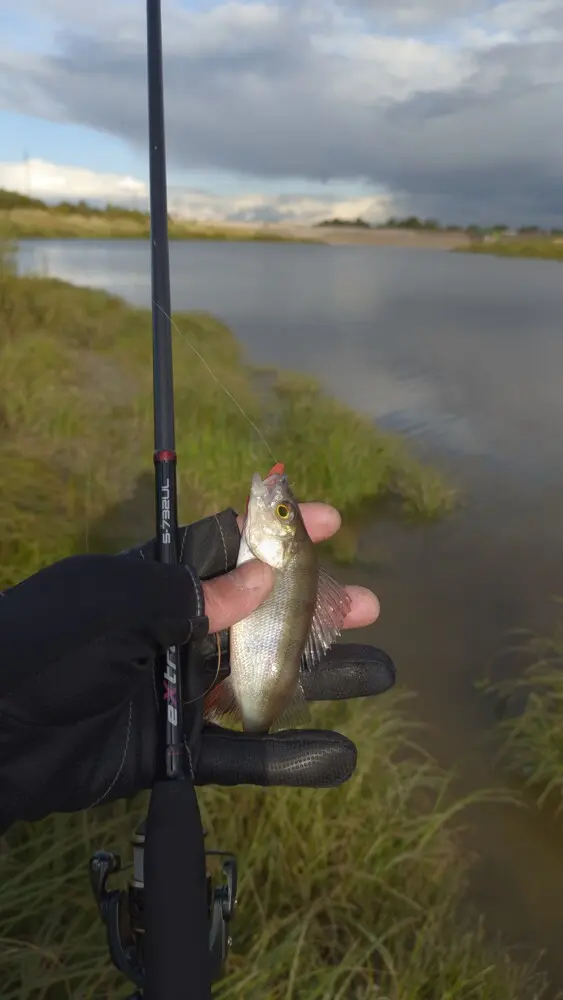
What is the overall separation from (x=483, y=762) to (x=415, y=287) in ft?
162

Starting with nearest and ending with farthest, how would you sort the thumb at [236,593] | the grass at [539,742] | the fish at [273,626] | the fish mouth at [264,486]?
1. the thumb at [236,593]
2. the fish at [273,626]
3. the fish mouth at [264,486]
4. the grass at [539,742]

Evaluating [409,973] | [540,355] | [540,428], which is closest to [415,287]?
[540,355]

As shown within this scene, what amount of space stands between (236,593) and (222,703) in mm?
608

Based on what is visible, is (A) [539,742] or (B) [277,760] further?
(A) [539,742]

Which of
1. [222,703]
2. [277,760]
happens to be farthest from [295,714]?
[222,703]

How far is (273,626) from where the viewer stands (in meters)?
2.78

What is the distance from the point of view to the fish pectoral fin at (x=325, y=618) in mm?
3113

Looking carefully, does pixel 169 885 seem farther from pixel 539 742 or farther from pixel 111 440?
pixel 111 440

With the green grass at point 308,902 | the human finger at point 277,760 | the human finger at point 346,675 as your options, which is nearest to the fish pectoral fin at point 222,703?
the human finger at point 277,760

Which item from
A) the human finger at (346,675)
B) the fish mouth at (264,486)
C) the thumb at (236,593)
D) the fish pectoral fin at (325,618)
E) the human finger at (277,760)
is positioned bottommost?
the human finger at (277,760)

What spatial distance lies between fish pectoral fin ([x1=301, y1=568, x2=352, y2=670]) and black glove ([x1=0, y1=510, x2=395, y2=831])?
0.23 metres

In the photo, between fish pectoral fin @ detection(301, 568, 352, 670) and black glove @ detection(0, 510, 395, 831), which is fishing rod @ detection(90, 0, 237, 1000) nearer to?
black glove @ detection(0, 510, 395, 831)

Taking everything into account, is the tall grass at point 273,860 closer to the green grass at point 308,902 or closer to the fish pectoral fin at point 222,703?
the green grass at point 308,902

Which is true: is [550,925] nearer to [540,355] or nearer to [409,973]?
[409,973]
